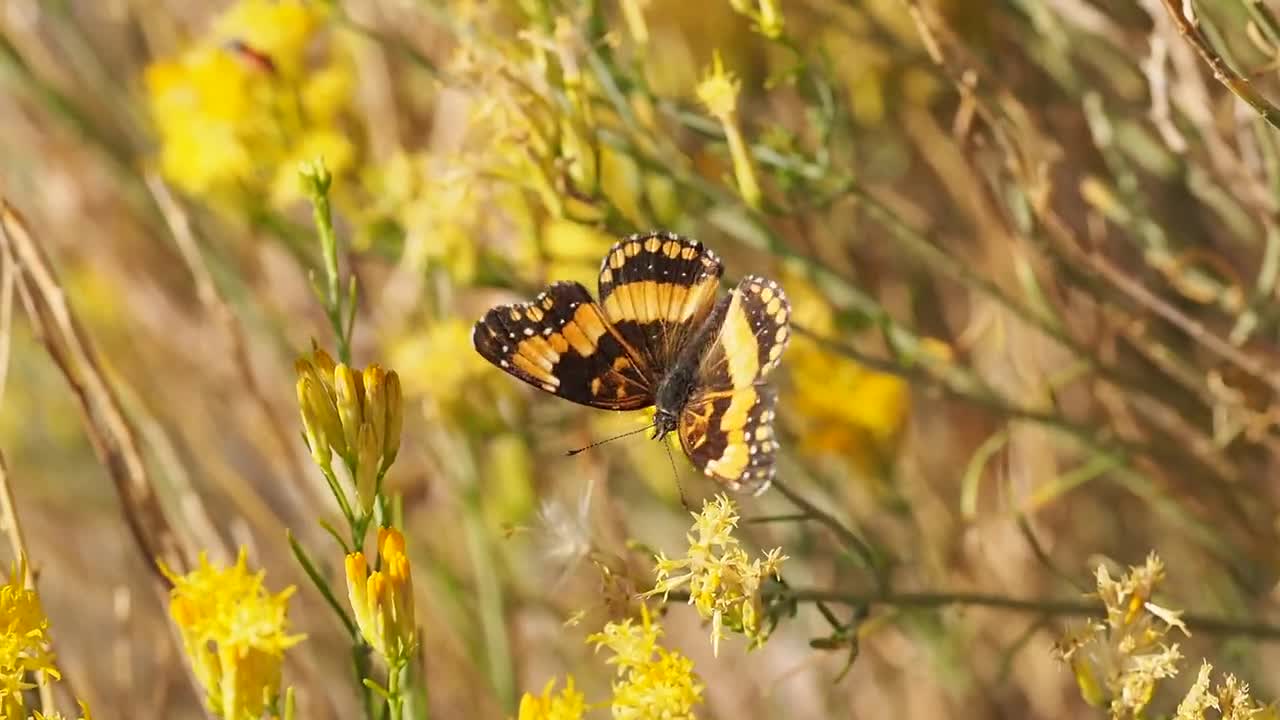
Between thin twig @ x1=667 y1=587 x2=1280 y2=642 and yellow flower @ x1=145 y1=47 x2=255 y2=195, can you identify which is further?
yellow flower @ x1=145 y1=47 x2=255 y2=195

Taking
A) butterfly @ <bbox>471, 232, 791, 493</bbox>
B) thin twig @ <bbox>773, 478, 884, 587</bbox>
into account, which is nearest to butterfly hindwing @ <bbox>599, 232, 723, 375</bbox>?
butterfly @ <bbox>471, 232, 791, 493</bbox>

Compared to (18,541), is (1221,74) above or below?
below

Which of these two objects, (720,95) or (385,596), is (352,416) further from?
(720,95)

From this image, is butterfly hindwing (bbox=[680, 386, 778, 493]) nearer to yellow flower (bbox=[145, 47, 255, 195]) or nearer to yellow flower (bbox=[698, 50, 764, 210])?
yellow flower (bbox=[698, 50, 764, 210])

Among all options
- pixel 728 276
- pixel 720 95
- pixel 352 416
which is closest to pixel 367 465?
pixel 352 416

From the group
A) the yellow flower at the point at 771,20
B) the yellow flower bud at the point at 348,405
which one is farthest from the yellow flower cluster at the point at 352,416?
the yellow flower at the point at 771,20
